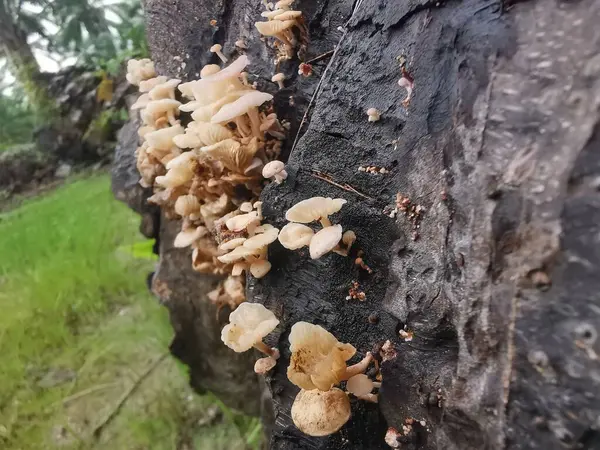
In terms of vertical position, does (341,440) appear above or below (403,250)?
below

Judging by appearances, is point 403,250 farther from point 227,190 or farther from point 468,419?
point 227,190

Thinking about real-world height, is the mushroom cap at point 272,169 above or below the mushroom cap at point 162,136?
above

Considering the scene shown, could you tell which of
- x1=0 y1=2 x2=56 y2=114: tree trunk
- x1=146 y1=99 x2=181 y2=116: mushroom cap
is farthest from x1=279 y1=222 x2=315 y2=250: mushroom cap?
x1=0 y1=2 x2=56 y2=114: tree trunk

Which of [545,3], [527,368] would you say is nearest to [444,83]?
[545,3]

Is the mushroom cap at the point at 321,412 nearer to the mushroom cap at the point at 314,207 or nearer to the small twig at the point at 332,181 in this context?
the mushroom cap at the point at 314,207

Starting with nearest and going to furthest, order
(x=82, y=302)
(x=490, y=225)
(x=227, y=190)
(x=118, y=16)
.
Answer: (x=490, y=225), (x=227, y=190), (x=82, y=302), (x=118, y=16)

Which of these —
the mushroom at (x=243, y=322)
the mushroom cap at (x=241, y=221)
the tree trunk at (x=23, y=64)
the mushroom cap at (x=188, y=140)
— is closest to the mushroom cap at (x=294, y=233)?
the mushroom cap at (x=241, y=221)
